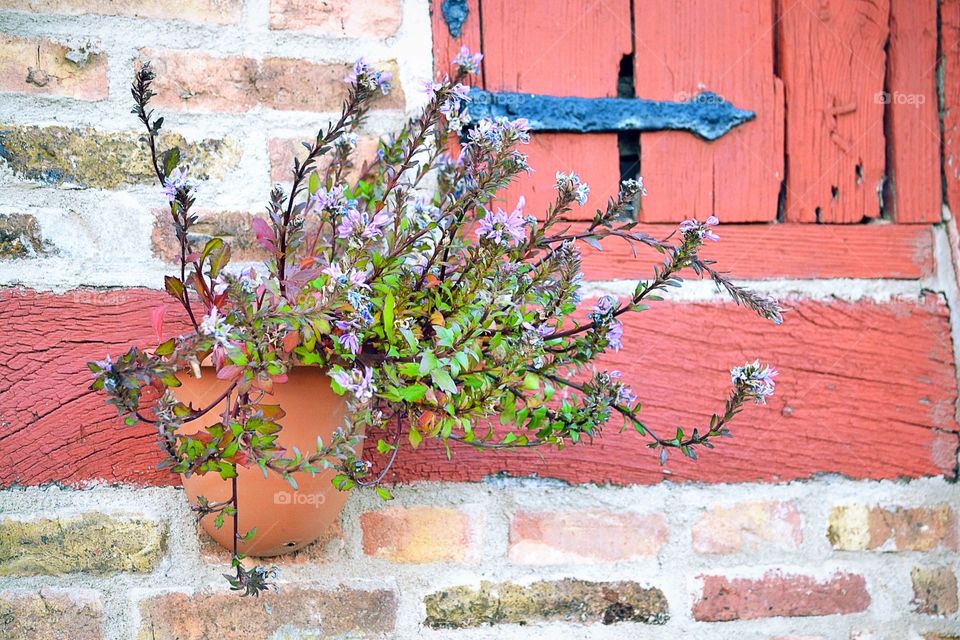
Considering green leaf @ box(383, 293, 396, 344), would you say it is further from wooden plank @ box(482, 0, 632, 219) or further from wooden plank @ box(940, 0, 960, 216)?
wooden plank @ box(940, 0, 960, 216)

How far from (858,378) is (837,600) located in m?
0.38

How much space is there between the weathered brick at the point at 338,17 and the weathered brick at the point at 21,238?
48 cm

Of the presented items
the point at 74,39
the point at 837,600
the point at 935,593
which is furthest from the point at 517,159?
the point at 935,593

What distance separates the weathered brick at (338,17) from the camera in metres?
1.57

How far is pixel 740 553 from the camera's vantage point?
64.6 inches

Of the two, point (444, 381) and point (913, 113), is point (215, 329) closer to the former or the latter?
point (444, 381)

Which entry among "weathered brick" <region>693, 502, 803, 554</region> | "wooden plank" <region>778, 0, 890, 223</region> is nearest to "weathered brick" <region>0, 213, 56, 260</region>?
"weathered brick" <region>693, 502, 803, 554</region>

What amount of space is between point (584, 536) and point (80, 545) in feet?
2.51

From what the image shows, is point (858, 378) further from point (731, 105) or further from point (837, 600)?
point (731, 105)

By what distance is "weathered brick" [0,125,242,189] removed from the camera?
1468 mm

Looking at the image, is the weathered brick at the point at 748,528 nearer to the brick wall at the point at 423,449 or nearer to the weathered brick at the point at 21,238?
the brick wall at the point at 423,449

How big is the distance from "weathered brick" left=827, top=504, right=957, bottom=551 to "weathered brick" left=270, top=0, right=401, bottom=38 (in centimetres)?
111

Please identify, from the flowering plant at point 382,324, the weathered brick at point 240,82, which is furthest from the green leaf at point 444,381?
the weathered brick at point 240,82

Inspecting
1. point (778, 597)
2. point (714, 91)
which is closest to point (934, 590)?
point (778, 597)
